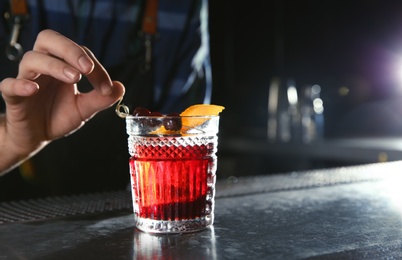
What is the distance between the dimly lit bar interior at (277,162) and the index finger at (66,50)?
0.82ft

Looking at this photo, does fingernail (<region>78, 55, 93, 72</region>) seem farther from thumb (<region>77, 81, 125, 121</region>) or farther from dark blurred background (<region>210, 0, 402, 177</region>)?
dark blurred background (<region>210, 0, 402, 177</region>)

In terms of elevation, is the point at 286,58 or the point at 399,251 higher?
the point at 286,58

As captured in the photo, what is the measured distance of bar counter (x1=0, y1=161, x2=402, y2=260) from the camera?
693 millimetres

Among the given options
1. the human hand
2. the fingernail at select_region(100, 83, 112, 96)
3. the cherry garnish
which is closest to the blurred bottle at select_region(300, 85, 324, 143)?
the human hand

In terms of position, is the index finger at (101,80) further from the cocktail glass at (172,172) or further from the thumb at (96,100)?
the cocktail glass at (172,172)

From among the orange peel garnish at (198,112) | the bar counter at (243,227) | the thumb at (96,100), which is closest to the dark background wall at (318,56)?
the bar counter at (243,227)

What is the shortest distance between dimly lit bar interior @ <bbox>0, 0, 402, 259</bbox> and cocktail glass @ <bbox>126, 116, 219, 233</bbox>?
3 cm

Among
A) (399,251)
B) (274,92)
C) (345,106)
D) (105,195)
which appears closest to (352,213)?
(399,251)

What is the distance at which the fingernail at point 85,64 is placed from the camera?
0.84 metres

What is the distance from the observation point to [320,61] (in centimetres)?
364

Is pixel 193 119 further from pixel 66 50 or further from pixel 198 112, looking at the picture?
pixel 66 50

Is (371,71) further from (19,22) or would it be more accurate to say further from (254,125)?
(19,22)

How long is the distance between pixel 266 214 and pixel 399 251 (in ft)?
0.98

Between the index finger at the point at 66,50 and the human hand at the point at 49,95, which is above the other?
the index finger at the point at 66,50
